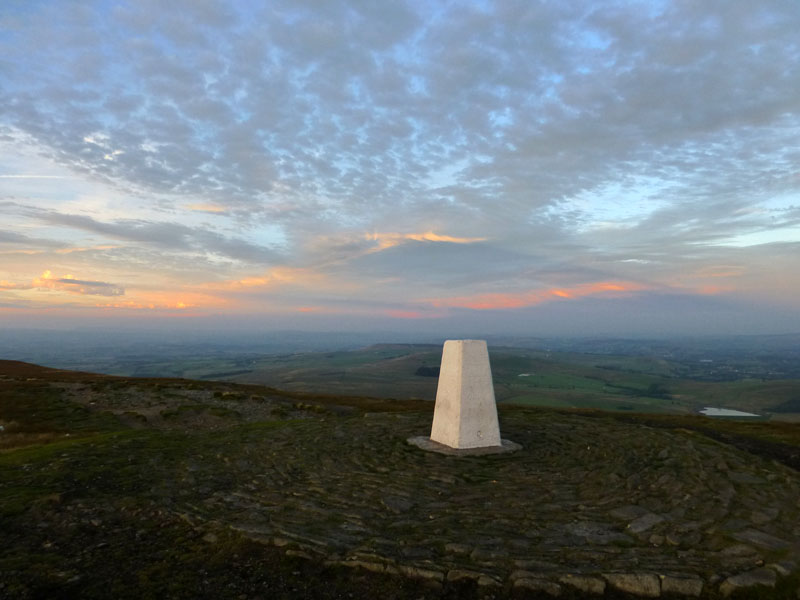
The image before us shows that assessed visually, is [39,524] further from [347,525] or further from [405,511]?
[405,511]

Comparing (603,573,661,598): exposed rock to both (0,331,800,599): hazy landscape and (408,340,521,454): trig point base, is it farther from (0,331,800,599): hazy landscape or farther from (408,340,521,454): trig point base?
(408,340,521,454): trig point base

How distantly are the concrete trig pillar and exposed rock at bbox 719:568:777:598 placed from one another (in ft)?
36.9

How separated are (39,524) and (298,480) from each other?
6.43m

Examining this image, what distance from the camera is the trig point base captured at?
60.1 feet

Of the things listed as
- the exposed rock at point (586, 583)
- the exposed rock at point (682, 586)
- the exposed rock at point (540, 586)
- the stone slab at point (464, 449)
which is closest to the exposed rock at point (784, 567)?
the exposed rock at point (682, 586)

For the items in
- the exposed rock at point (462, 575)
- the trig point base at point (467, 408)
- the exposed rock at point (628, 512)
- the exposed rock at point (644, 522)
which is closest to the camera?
the exposed rock at point (462, 575)

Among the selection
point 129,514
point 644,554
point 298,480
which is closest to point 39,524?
point 129,514

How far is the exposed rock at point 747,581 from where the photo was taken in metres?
7.19

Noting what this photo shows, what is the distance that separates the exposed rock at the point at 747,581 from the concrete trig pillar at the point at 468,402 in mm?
11249

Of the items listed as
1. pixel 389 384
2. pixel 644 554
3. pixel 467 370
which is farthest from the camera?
pixel 389 384

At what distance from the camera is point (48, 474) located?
1329 cm

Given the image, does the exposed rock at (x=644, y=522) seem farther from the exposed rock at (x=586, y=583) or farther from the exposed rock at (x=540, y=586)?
the exposed rock at (x=540, y=586)

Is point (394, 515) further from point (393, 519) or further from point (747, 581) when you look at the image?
point (747, 581)

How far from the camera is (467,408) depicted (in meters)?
18.5
